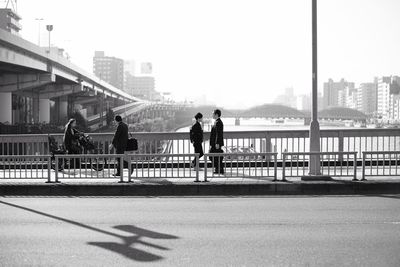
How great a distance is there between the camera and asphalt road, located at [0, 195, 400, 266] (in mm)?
7188

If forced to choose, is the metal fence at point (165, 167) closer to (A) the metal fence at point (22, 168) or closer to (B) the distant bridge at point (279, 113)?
(A) the metal fence at point (22, 168)

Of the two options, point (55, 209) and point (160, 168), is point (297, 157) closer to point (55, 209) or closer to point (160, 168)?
point (160, 168)

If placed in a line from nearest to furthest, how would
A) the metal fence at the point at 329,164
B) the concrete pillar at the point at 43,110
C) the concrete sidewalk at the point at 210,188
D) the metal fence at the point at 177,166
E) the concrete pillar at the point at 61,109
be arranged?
the concrete sidewalk at the point at 210,188 → the metal fence at the point at 329,164 → the metal fence at the point at 177,166 → the concrete pillar at the point at 43,110 → the concrete pillar at the point at 61,109

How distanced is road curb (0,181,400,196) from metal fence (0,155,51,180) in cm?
71

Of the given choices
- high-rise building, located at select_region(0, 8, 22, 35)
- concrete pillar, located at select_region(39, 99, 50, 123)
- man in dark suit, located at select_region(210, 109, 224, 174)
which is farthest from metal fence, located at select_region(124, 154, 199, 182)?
high-rise building, located at select_region(0, 8, 22, 35)

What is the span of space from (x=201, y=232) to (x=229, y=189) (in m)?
5.17

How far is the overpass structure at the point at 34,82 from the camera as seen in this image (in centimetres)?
4044

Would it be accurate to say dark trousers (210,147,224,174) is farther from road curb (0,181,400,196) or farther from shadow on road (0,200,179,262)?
shadow on road (0,200,179,262)

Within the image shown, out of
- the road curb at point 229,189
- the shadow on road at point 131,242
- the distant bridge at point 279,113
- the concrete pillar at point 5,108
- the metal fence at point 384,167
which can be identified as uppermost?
the distant bridge at point 279,113

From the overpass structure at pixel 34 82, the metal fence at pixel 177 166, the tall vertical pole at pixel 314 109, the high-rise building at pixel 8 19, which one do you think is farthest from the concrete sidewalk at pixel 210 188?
the high-rise building at pixel 8 19

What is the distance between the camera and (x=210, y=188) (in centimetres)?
1412

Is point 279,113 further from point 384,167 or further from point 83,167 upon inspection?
point 83,167

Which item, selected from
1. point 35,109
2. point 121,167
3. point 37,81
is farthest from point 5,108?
point 121,167

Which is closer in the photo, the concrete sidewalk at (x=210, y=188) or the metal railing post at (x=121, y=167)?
the concrete sidewalk at (x=210, y=188)
